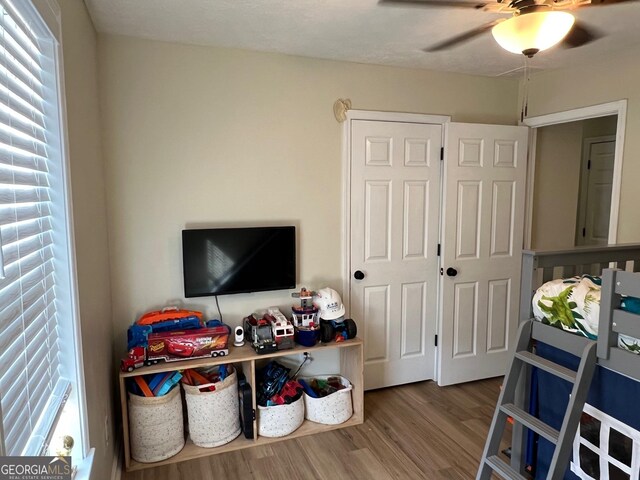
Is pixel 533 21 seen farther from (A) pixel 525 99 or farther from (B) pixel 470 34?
(A) pixel 525 99

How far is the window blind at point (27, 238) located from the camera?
1024mm

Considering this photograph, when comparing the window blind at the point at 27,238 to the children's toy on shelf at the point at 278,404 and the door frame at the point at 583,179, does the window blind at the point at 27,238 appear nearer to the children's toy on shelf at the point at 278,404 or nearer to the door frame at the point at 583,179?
the children's toy on shelf at the point at 278,404

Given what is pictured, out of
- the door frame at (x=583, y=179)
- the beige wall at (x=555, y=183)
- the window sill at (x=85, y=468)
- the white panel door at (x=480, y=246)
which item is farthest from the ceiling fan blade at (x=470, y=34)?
the door frame at (x=583, y=179)

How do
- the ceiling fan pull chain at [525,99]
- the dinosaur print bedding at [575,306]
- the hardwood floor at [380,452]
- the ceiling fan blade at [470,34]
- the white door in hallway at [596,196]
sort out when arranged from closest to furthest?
1. the dinosaur print bedding at [575,306]
2. the ceiling fan blade at [470,34]
3. the hardwood floor at [380,452]
4. the ceiling fan pull chain at [525,99]
5. the white door in hallway at [596,196]

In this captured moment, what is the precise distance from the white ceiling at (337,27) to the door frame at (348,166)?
37 cm

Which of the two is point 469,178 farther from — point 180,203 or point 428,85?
point 180,203

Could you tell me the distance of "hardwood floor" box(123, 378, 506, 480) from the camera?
7.82ft

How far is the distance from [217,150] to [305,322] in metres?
1.24

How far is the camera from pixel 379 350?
3.32 m

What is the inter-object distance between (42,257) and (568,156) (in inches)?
154

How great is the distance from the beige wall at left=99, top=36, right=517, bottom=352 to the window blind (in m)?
1.22

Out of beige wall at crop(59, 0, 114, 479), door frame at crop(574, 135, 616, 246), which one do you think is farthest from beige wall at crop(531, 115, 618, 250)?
beige wall at crop(59, 0, 114, 479)

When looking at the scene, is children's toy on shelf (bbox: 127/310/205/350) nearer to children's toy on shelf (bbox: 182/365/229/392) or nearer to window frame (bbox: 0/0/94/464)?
children's toy on shelf (bbox: 182/365/229/392)

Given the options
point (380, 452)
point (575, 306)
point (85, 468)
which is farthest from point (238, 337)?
point (575, 306)
